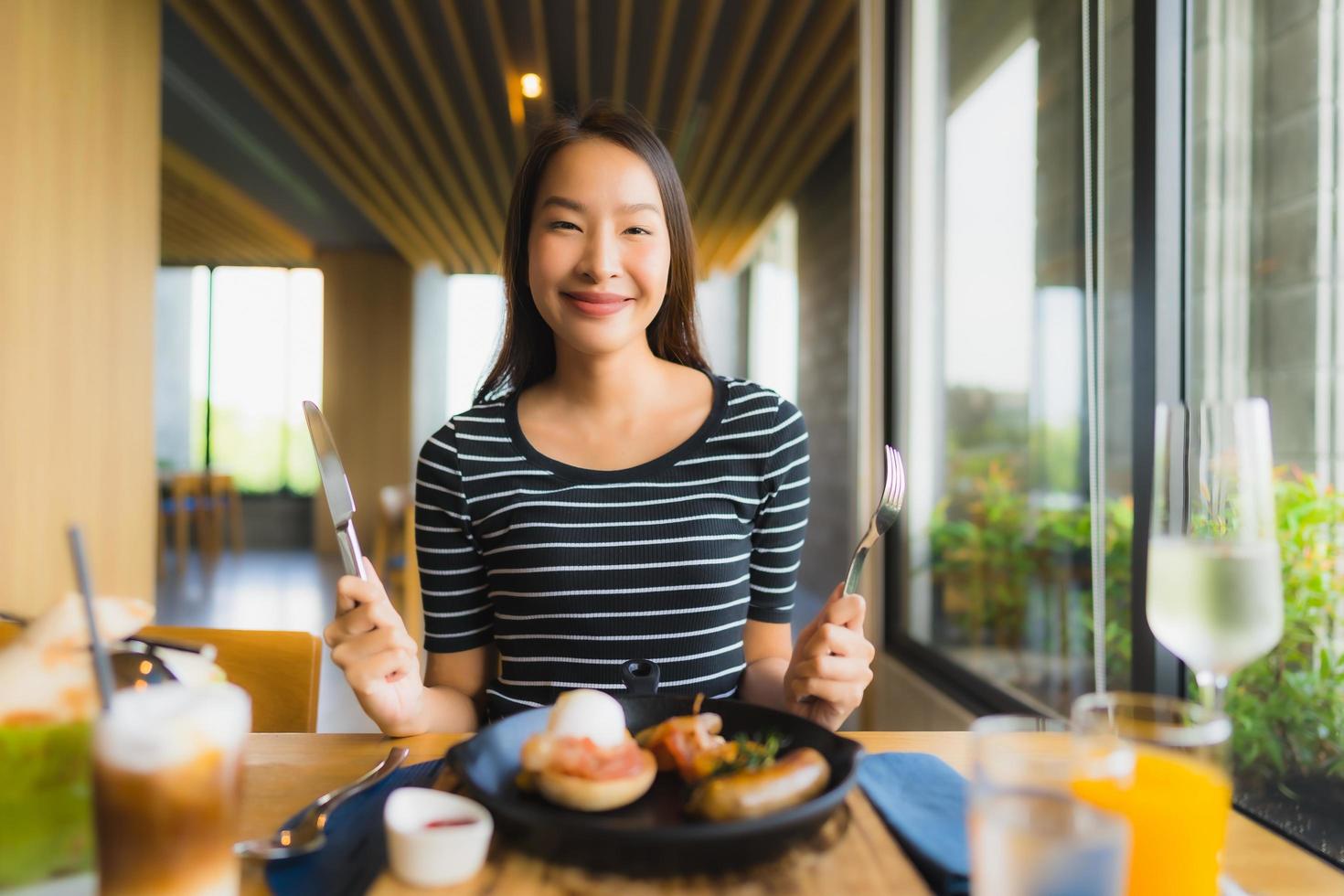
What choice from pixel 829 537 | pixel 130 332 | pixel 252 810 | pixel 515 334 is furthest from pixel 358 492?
pixel 252 810

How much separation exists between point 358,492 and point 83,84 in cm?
741

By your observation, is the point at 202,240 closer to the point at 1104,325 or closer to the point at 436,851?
the point at 1104,325

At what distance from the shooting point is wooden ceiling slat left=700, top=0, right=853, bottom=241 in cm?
412

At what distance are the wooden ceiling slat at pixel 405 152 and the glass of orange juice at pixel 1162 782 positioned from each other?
430cm

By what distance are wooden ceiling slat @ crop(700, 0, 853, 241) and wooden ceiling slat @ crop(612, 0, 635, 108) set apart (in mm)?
733

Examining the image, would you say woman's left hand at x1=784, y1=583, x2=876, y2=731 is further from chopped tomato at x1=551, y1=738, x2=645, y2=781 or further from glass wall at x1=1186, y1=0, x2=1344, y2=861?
glass wall at x1=1186, y1=0, x2=1344, y2=861

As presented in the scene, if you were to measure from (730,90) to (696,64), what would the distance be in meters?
0.37

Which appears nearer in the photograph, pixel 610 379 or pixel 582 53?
pixel 610 379

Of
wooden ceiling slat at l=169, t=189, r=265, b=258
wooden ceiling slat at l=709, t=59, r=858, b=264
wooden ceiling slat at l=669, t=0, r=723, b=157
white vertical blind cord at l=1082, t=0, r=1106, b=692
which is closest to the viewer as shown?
white vertical blind cord at l=1082, t=0, r=1106, b=692

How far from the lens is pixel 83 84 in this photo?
9.91ft

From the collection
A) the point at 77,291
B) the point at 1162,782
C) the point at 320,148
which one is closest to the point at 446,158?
the point at 320,148

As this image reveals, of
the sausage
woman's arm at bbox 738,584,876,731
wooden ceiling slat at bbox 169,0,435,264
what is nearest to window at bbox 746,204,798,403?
wooden ceiling slat at bbox 169,0,435,264

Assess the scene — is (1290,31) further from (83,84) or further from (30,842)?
(83,84)

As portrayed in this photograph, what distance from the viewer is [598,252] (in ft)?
4.13
